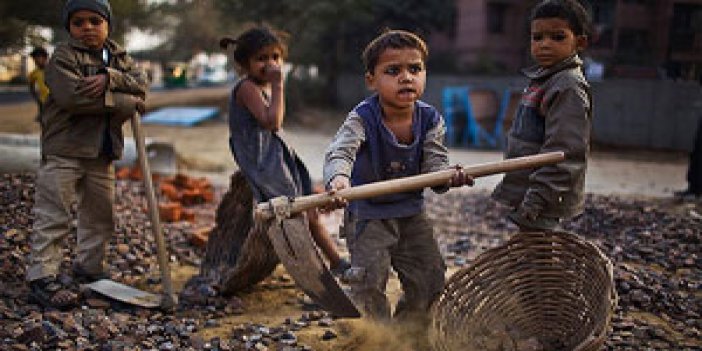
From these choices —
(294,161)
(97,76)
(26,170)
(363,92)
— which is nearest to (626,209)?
(294,161)

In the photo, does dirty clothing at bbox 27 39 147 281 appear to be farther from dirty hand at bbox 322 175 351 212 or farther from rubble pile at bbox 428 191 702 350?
rubble pile at bbox 428 191 702 350

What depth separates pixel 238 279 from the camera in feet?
12.0

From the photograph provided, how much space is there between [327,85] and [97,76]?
17.9 m

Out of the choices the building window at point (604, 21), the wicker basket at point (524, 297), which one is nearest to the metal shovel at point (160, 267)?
the wicker basket at point (524, 297)

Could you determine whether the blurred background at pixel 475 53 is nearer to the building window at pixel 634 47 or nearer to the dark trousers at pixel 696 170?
the building window at pixel 634 47

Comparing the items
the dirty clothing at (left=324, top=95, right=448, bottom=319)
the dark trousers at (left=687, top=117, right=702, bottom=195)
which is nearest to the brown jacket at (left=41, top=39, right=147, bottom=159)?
the dirty clothing at (left=324, top=95, right=448, bottom=319)

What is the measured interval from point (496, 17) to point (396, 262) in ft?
61.3

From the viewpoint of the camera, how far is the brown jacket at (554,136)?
112 inches

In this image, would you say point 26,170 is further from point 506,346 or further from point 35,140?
point 506,346

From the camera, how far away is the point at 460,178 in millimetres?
2568

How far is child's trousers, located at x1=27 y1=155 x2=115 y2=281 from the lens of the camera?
351 cm

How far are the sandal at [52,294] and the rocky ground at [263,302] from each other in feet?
0.17

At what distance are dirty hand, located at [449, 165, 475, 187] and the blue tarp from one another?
13.6 meters

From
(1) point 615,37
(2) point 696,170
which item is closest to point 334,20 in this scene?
(1) point 615,37
